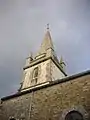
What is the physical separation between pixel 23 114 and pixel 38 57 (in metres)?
14.2

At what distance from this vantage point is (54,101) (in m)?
11.8

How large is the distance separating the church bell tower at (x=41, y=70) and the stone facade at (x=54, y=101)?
27.2 ft

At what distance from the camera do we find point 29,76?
2431 centimetres

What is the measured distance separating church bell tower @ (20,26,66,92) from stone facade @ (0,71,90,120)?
8276mm

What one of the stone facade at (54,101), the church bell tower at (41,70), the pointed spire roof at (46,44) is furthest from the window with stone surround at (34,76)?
the stone facade at (54,101)

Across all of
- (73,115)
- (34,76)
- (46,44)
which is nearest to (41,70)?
(34,76)

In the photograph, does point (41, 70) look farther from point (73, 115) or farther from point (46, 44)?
point (73, 115)

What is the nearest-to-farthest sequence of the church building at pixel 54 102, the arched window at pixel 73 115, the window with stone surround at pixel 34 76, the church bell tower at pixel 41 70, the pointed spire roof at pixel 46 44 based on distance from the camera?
the arched window at pixel 73 115 < the church building at pixel 54 102 < the church bell tower at pixel 41 70 < the window with stone surround at pixel 34 76 < the pointed spire roof at pixel 46 44

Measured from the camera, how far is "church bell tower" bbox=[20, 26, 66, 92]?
22.5 m

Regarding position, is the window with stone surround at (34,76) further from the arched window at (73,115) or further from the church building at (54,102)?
the arched window at (73,115)

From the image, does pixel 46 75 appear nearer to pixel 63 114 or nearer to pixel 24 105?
pixel 24 105

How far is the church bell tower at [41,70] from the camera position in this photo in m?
22.5

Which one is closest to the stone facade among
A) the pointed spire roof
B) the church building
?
the church building

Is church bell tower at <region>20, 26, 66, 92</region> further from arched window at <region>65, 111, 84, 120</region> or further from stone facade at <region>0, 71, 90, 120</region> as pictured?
arched window at <region>65, 111, 84, 120</region>
